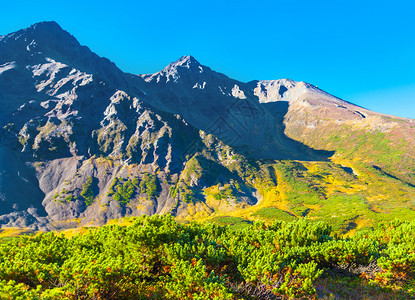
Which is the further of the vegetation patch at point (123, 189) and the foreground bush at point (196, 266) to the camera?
the vegetation patch at point (123, 189)

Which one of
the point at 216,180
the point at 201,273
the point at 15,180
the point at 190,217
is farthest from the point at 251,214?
the point at 15,180

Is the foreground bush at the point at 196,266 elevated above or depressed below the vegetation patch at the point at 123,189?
above

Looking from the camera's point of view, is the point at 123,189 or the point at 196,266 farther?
the point at 123,189

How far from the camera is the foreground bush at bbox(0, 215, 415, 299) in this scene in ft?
44.3

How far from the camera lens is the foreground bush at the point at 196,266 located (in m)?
13.5

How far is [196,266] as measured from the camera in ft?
48.5

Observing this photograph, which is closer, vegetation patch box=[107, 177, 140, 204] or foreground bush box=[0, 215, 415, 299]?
foreground bush box=[0, 215, 415, 299]

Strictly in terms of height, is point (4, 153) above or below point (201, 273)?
below

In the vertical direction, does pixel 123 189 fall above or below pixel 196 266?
below

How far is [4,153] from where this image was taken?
17675cm

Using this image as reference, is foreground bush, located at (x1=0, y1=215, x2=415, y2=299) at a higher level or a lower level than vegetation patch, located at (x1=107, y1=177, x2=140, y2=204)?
higher

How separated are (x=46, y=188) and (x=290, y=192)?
178 m

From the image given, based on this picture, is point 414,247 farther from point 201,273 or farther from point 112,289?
point 112,289

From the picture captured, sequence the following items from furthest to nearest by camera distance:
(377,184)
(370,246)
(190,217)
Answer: (377,184), (190,217), (370,246)
